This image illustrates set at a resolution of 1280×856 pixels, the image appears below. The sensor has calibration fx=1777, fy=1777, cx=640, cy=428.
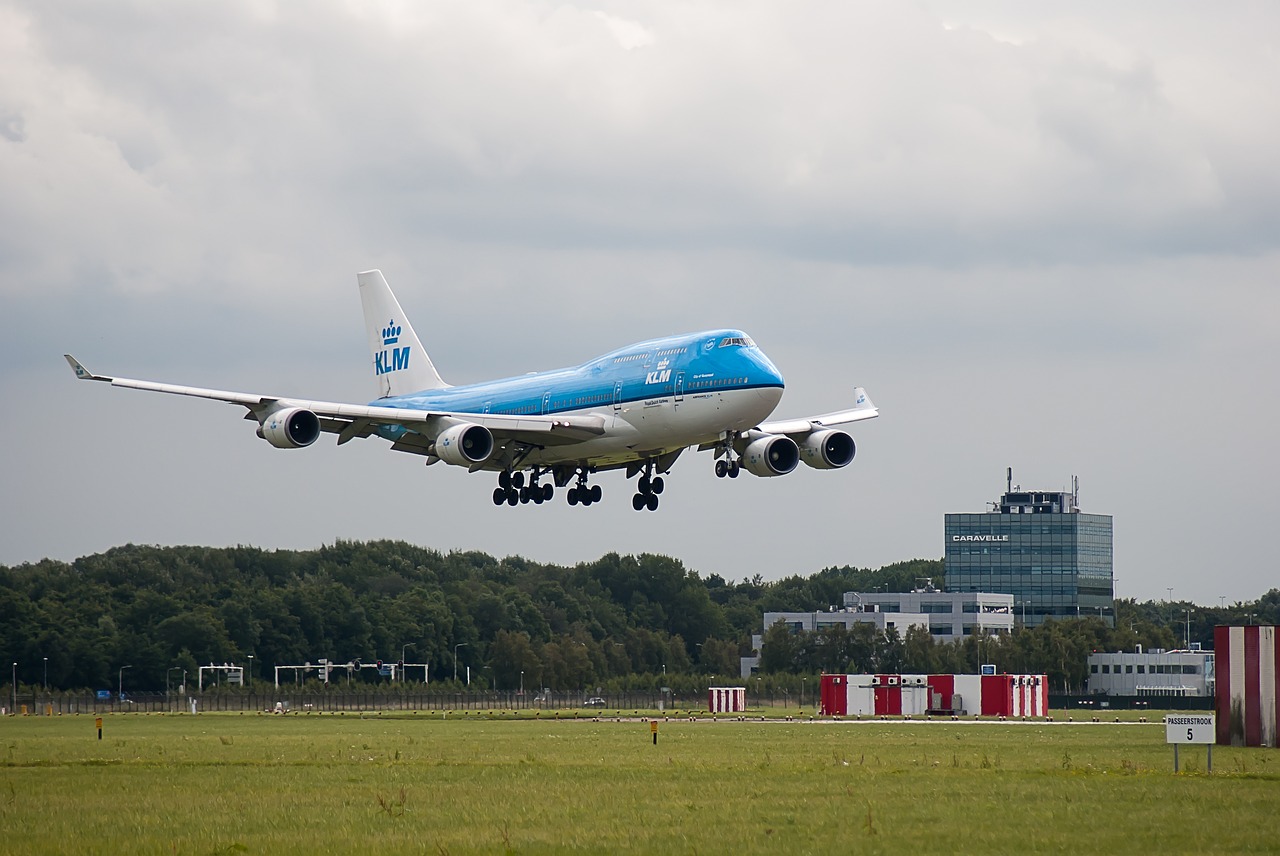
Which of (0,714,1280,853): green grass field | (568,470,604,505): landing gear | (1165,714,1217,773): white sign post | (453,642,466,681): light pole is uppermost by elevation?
(568,470,604,505): landing gear

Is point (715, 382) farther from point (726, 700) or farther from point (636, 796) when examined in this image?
point (726, 700)

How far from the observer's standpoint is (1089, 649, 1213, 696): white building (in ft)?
612

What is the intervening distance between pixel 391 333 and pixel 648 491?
2543 cm

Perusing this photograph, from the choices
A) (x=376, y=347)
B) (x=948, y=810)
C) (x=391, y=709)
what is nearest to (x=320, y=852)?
(x=948, y=810)

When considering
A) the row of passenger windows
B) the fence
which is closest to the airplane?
the row of passenger windows

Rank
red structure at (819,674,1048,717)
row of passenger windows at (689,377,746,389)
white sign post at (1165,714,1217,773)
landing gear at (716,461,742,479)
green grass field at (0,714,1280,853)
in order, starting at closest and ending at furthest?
green grass field at (0,714,1280,853), white sign post at (1165,714,1217,773), row of passenger windows at (689,377,746,389), landing gear at (716,461,742,479), red structure at (819,674,1048,717)

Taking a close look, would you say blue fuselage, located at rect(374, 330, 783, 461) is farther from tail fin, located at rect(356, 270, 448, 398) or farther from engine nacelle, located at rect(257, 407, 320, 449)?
tail fin, located at rect(356, 270, 448, 398)

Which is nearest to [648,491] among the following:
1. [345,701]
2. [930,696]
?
[930,696]

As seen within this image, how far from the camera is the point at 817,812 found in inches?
1593

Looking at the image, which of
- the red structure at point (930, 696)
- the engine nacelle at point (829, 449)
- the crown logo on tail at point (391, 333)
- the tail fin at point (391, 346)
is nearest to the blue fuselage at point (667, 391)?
the engine nacelle at point (829, 449)

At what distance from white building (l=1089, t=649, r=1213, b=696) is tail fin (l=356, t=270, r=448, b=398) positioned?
368ft

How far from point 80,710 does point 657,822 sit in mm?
107165

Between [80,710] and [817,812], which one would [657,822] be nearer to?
[817,812]

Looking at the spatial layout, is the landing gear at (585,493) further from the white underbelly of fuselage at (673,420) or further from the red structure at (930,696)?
the red structure at (930,696)
